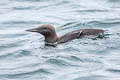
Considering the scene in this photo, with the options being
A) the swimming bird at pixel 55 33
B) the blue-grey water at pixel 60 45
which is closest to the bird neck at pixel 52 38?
the swimming bird at pixel 55 33

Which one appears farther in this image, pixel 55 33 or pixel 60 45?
pixel 55 33

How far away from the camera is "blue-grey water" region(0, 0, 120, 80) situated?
11867 mm

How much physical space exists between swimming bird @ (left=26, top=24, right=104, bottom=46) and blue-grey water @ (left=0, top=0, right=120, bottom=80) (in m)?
0.18

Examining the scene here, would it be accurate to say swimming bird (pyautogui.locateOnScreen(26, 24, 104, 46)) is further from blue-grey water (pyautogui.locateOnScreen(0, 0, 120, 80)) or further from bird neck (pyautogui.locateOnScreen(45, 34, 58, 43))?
blue-grey water (pyautogui.locateOnScreen(0, 0, 120, 80))

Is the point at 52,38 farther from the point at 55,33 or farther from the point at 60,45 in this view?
the point at 60,45

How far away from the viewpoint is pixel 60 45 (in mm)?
14750

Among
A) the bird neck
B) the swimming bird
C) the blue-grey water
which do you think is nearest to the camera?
the blue-grey water

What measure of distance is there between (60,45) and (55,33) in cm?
90

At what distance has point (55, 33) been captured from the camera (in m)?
15.6

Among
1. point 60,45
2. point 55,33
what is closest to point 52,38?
point 55,33

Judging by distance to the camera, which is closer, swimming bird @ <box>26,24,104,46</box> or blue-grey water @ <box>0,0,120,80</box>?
blue-grey water @ <box>0,0,120,80</box>

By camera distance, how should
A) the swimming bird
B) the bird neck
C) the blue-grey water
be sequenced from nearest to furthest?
the blue-grey water → the swimming bird → the bird neck

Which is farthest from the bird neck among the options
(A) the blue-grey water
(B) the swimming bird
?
(A) the blue-grey water

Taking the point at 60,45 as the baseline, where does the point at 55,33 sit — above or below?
above
